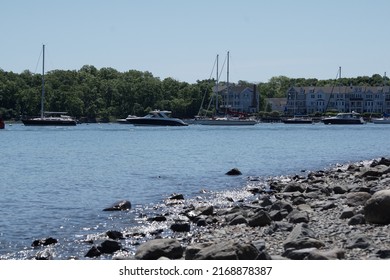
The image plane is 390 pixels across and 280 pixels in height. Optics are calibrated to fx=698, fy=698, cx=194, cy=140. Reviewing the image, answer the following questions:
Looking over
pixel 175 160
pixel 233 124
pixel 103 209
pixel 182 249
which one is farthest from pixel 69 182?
pixel 233 124

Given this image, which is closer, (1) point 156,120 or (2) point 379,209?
(2) point 379,209

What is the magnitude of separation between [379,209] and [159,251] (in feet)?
16.8

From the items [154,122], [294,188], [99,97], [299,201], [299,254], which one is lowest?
[154,122]

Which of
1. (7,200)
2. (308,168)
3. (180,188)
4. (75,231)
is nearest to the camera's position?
(75,231)

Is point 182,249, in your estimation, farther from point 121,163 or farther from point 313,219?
point 121,163

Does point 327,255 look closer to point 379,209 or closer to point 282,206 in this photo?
point 379,209

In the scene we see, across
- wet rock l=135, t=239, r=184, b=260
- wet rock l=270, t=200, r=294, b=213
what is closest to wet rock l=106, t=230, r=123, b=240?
wet rock l=135, t=239, r=184, b=260

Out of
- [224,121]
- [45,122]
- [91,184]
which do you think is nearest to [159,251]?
[91,184]

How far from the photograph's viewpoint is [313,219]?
17547mm

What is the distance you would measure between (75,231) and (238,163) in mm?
29325

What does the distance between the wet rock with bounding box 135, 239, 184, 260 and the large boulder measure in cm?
448

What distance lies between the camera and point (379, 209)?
15297mm

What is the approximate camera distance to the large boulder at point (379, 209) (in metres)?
15.2

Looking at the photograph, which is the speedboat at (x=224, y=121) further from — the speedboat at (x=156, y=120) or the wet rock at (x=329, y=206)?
the wet rock at (x=329, y=206)
